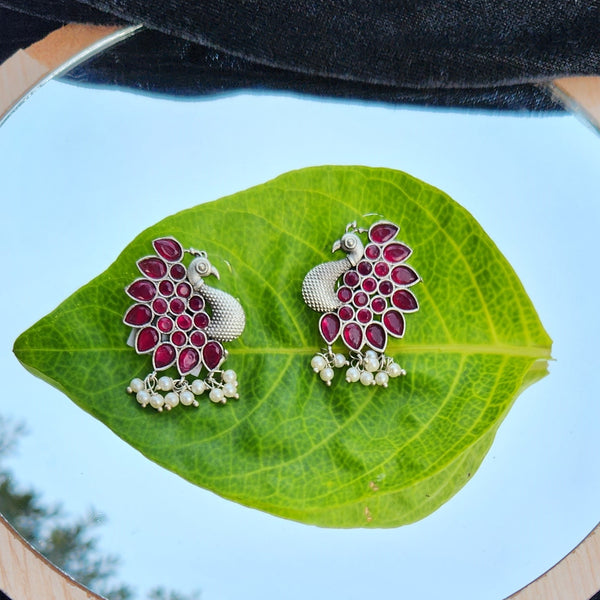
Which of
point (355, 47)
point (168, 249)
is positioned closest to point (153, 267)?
point (168, 249)

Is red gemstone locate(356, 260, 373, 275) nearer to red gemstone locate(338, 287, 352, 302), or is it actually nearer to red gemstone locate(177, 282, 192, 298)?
red gemstone locate(338, 287, 352, 302)

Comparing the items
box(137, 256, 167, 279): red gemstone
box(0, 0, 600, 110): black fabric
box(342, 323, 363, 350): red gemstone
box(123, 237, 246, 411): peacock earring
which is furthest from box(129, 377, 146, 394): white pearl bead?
box(0, 0, 600, 110): black fabric

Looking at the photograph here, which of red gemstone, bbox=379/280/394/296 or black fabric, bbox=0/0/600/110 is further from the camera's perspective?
black fabric, bbox=0/0/600/110

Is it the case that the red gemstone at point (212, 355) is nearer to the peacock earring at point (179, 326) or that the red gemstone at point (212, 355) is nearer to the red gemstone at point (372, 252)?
the peacock earring at point (179, 326)

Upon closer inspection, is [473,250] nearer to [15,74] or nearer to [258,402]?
[258,402]

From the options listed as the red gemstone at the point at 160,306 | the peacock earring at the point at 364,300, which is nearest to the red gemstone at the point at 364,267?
the peacock earring at the point at 364,300

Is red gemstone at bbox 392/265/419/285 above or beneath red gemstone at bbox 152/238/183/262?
above

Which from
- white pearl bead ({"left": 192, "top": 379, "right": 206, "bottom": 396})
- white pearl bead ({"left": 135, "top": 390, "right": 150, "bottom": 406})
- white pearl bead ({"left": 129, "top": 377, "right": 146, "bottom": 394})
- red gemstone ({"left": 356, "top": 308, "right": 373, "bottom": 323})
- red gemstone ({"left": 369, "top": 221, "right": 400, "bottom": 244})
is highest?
red gemstone ({"left": 369, "top": 221, "right": 400, "bottom": 244})
